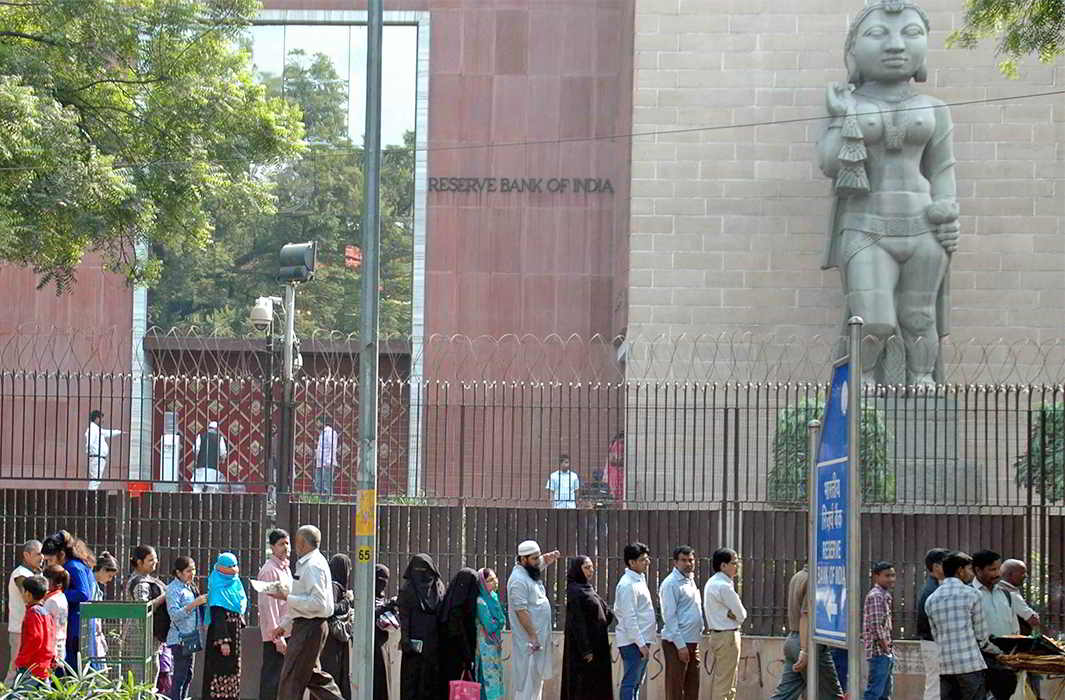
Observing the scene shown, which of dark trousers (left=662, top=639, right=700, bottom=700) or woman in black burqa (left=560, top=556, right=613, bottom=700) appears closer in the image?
woman in black burqa (left=560, top=556, right=613, bottom=700)

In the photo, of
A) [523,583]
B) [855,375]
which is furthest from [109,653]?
[855,375]

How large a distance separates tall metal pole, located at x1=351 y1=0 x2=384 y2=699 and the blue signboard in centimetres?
638

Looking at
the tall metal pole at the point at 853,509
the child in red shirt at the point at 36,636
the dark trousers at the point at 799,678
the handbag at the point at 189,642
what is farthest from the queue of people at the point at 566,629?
the tall metal pole at the point at 853,509

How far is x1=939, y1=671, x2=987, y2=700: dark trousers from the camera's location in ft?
44.9

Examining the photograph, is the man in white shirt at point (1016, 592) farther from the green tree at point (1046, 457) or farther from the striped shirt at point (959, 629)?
the green tree at point (1046, 457)

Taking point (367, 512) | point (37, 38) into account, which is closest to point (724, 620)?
point (367, 512)

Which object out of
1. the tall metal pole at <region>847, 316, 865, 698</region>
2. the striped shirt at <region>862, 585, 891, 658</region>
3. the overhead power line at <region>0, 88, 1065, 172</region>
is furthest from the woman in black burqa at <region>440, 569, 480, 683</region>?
the tall metal pole at <region>847, 316, 865, 698</region>

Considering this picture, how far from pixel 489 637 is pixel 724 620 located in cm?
217

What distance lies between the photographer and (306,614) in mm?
14461

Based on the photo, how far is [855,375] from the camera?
25.7ft

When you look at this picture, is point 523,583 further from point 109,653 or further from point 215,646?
point 109,653

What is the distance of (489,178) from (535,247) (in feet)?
4.68

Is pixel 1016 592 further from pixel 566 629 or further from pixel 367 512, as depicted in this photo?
pixel 367 512

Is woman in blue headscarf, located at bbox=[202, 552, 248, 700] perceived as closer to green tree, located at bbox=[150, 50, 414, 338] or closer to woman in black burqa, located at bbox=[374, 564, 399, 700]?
woman in black burqa, located at bbox=[374, 564, 399, 700]
